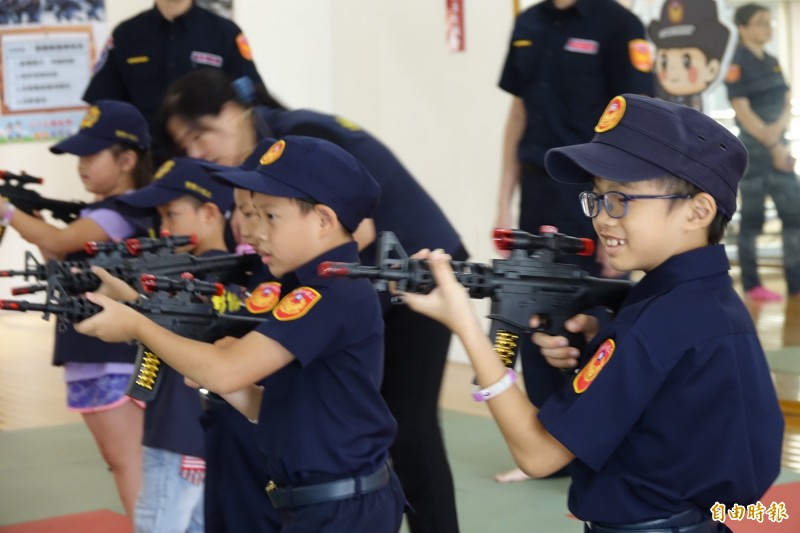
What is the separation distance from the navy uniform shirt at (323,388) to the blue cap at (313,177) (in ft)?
0.34

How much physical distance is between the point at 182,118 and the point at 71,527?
5.61 ft

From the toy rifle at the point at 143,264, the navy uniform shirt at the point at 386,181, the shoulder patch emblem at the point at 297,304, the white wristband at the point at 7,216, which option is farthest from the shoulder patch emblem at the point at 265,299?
the white wristband at the point at 7,216

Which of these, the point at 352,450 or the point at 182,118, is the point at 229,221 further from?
the point at 352,450

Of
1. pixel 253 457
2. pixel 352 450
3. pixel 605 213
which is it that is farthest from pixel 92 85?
pixel 605 213

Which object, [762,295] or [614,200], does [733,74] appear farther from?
[614,200]

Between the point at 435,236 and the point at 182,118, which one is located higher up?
the point at 182,118

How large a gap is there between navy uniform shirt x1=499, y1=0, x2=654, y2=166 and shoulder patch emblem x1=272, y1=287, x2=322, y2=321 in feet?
6.43

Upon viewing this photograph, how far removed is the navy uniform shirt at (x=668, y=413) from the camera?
5.61ft

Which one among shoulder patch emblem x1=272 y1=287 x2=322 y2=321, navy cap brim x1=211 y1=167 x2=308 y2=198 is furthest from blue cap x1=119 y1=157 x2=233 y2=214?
shoulder patch emblem x1=272 y1=287 x2=322 y2=321

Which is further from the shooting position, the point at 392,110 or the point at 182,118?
the point at 392,110

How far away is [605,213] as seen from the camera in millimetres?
1808

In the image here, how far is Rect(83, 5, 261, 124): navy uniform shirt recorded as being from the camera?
421cm

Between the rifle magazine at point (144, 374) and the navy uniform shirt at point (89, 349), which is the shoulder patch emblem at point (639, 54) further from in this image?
the rifle magazine at point (144, 374)

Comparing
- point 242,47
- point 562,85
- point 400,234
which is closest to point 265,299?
point 400,234
